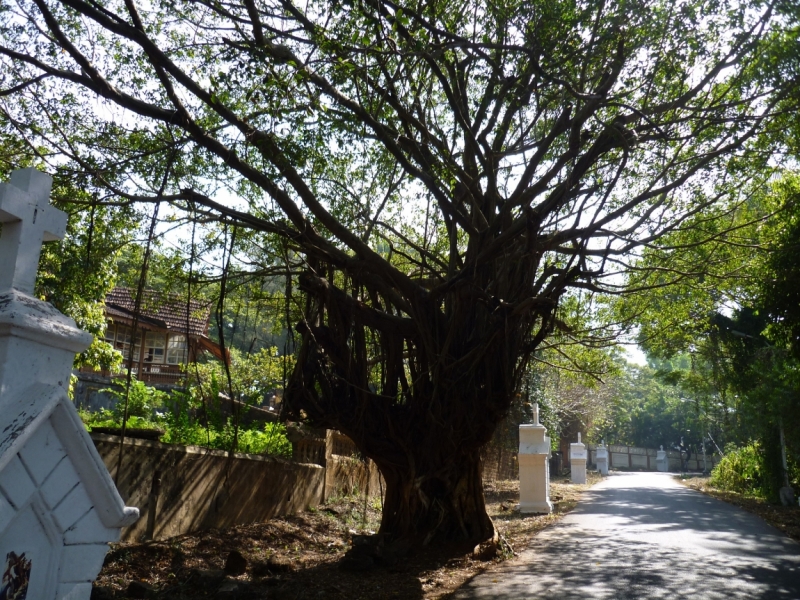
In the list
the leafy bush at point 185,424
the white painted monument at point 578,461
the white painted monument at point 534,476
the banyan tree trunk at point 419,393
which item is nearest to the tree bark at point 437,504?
the banyan tree trunk at point 419,393

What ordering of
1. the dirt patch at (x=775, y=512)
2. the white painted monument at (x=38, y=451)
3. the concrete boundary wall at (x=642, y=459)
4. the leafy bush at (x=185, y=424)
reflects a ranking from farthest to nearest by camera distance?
the concrete boundary wall at (x=642, y=459) → the dirt patch at (x=775, y=512) → the leafy bush at (x=185, y=424) → the white painted monument at (x=38, y=451)

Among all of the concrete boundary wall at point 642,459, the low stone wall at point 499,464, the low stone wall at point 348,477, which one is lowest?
the low stone wall at point 348,477

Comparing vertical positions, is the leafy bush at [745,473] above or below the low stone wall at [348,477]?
above

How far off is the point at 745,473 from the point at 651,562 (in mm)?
17618

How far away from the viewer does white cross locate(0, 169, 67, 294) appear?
2604 mm

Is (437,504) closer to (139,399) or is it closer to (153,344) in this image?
(139,399)

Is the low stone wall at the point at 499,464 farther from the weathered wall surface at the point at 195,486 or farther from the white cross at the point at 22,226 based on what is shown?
the white cross at the point at 22,226

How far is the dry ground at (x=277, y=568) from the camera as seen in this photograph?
649 centimetres

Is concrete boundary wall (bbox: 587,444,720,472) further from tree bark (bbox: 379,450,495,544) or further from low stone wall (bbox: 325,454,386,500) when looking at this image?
tree bark (bbox: 379,450,495,544)

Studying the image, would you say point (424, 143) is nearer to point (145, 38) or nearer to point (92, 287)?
point (145, 38)

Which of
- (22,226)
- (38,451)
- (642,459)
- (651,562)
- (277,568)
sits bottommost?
(277,568)

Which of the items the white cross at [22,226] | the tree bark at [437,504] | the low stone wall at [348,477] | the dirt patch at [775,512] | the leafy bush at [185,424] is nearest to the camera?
the white cross at [22,226]

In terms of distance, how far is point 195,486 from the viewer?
8680 mm

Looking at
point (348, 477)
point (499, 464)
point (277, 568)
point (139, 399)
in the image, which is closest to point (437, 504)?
point (277, 568)
